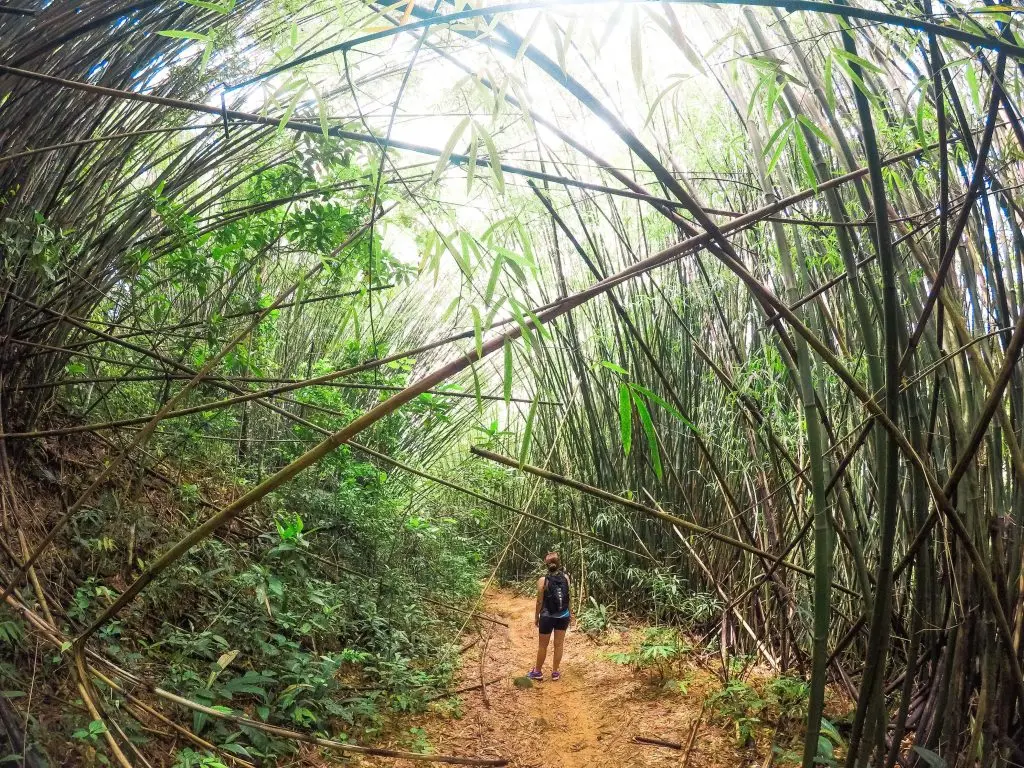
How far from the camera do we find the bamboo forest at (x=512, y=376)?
3.35ft

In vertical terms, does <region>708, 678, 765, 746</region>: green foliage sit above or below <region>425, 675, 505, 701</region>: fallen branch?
above

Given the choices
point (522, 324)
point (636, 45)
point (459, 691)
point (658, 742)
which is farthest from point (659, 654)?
point (636, 45)

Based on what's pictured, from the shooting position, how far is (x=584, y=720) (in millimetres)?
3014

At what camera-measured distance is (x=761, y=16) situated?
177 cm

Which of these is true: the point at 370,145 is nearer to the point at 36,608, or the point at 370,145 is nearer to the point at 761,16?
the point at 761,16

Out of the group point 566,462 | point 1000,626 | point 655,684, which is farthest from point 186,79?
point 566,462

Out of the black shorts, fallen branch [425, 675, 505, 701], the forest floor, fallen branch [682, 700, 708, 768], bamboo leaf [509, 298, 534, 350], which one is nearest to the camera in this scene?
bamboo leaf [509, 298, 534, 350]

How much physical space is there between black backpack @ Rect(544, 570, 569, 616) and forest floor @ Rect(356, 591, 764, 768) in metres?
0.32

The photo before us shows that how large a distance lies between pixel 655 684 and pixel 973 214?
2.38 metres

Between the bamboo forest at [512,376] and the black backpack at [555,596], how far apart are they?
0.01m

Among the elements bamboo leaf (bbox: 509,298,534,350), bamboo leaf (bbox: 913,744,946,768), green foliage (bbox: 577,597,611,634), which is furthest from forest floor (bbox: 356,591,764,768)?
bamboo leaf (bbox: 509,298,534,350)

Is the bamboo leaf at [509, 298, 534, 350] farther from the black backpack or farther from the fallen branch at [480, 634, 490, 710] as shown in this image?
the black backpack

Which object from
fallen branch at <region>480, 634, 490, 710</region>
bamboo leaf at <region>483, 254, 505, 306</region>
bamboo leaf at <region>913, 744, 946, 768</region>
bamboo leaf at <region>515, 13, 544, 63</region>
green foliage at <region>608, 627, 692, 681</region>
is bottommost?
fallen branch at <region>480, 634, 490, 710</region>

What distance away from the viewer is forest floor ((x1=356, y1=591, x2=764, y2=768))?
256 centimetres
